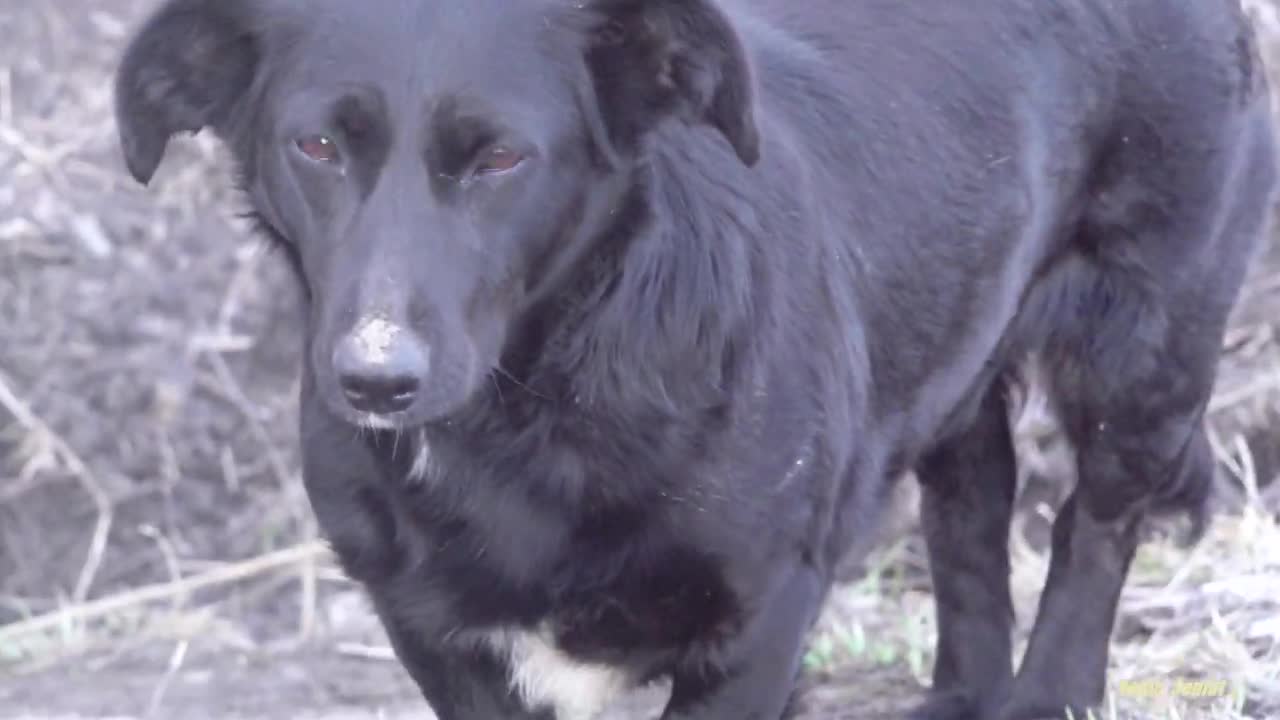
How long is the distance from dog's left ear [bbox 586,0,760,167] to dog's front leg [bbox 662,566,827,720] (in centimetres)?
64

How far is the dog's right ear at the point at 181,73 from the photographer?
2.91 m

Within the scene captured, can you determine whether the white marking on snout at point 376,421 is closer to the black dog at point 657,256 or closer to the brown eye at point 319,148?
the black dog at point 657,256

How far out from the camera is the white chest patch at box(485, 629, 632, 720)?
3051mm

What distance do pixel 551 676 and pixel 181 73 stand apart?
1039 millimetres

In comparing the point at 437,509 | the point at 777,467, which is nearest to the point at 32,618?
the point at 437,509

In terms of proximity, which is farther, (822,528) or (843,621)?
(843,621)

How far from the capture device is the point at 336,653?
4.90m

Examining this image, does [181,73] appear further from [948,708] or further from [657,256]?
[948,708]

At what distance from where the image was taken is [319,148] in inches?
106

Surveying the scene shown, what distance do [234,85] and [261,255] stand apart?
270cm

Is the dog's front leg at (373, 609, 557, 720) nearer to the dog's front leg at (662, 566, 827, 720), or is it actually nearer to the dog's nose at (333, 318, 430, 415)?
the dog's front leg at (662, 566, 827, 720)

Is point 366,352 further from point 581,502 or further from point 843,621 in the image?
point 843,621

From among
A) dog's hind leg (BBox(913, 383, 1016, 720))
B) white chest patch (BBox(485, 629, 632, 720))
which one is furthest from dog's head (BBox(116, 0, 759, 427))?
dog's hind leg (BBox(913, 383, 1016, 720))
